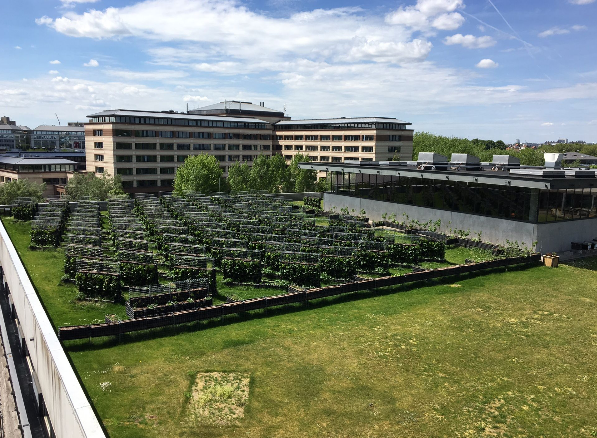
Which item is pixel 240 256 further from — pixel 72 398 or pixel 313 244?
pixel 72 398

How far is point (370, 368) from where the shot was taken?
1825 cm

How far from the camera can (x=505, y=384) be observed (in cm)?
1736

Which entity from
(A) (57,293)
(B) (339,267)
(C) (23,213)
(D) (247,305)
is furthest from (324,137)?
(D) (247,305)

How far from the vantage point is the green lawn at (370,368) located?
1477cm

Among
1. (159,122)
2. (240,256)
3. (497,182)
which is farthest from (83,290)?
(159,122)

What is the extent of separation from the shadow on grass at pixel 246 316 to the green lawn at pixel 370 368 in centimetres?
7

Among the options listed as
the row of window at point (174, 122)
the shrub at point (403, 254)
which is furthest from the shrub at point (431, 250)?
the row of window at point (174, 122)

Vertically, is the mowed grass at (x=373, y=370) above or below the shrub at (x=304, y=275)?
below

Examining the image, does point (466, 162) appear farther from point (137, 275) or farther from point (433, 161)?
point (137, 275)

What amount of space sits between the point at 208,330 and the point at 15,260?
42.4ft

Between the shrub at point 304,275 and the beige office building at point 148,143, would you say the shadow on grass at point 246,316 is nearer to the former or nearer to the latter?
the shrub at point 304,275

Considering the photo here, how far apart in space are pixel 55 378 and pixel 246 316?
31.8 feet

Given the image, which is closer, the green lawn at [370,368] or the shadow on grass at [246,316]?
the green lawn at [370,368]

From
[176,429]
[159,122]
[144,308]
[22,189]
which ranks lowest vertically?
[176,429]
